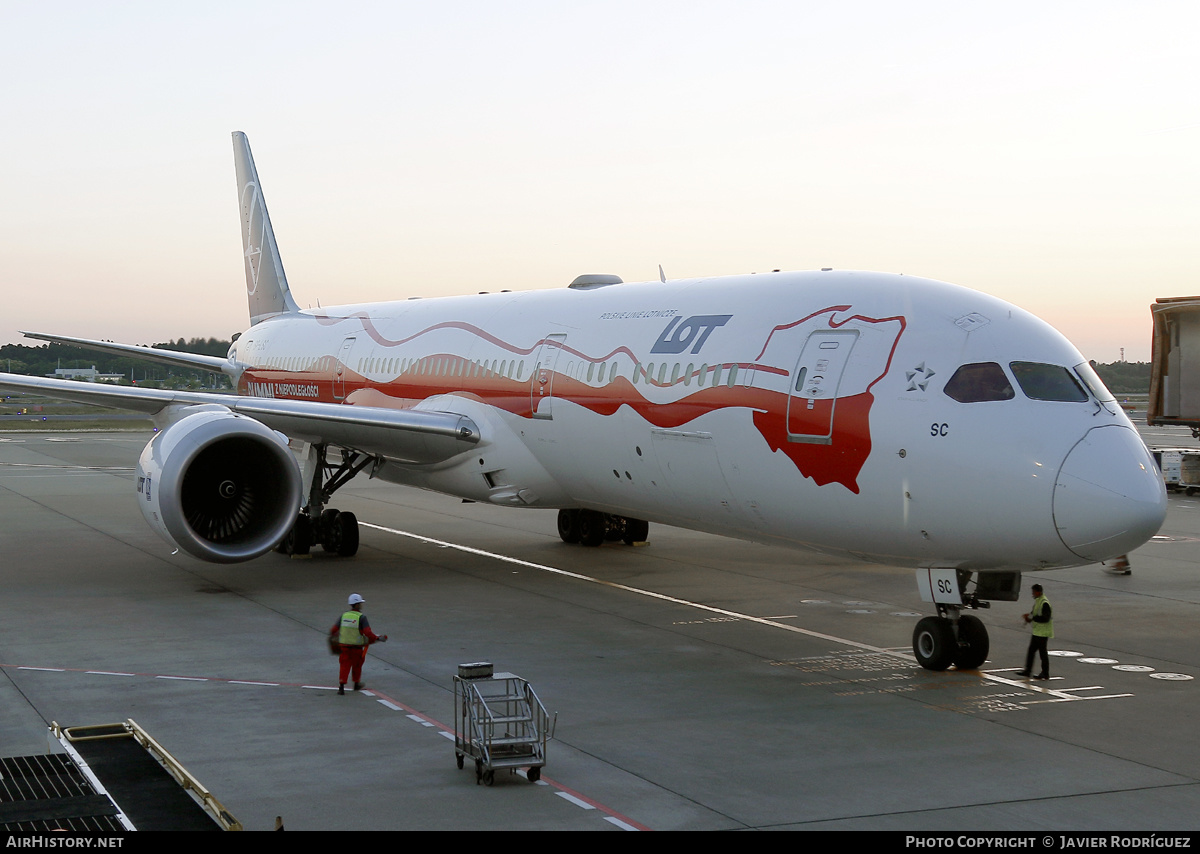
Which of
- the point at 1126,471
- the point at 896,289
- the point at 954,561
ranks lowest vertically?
the point at 954,561

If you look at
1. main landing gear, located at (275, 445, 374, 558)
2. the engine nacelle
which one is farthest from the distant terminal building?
the engine nacelle

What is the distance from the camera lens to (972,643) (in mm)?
12242

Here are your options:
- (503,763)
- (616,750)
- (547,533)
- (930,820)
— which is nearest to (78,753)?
(503,763)

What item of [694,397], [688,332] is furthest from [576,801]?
[688,332]

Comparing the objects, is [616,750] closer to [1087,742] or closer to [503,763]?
[503,763]

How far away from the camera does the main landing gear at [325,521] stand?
2025 centimetres

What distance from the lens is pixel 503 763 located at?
8.87 meters

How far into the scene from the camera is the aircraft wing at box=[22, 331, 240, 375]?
24344mm

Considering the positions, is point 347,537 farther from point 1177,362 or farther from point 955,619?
point 1177,362

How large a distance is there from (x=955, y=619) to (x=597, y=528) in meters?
9.97

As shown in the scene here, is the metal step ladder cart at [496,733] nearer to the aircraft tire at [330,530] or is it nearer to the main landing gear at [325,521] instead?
the main landing gear at [325,521]

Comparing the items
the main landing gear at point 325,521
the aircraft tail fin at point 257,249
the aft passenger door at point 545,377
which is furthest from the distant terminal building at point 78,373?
the aft passenger door at point 545,377

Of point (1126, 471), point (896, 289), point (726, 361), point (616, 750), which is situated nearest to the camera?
point (616, 750)

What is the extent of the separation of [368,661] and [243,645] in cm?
164
